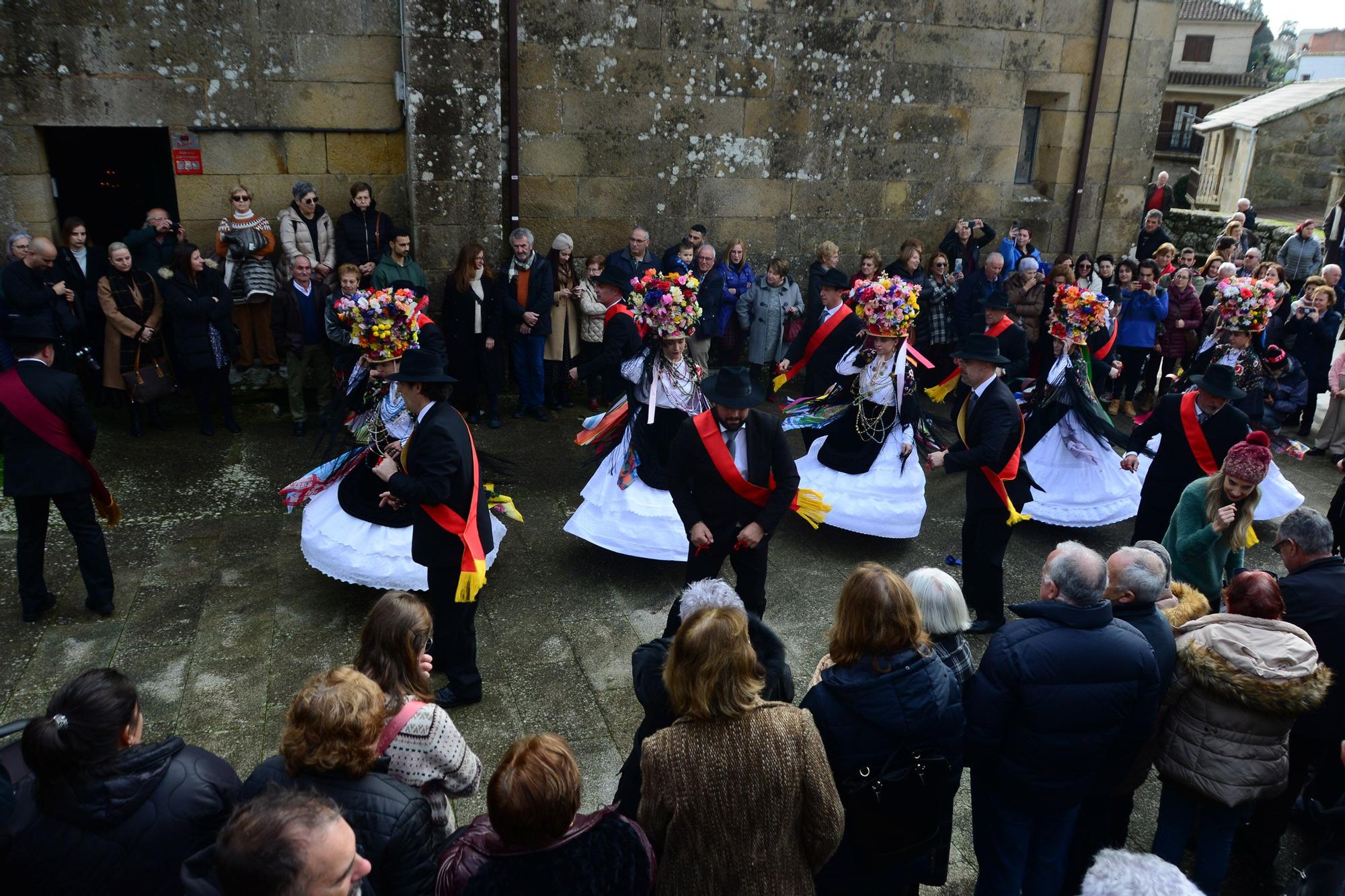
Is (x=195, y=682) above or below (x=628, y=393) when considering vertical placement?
below

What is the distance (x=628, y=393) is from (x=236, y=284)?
4054mm

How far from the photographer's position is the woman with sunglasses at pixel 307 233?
860 centimetres

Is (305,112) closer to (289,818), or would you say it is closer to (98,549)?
(98,549)

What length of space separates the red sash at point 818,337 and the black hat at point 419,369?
356 centimetres

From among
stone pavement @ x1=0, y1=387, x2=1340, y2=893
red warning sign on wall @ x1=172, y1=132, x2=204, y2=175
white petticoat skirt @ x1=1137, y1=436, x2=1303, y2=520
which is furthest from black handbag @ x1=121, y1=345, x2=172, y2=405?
white petticoat skirt @ x1=1137, y1=436, x2=1303, y2=520

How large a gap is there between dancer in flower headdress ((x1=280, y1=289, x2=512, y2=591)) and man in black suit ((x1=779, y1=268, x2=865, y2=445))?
2973 mm

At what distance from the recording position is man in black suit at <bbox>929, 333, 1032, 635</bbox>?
5.74m

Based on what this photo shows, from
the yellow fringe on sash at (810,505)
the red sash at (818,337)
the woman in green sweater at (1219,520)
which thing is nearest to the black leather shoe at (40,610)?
the yellow fringe on sash at (810,505)

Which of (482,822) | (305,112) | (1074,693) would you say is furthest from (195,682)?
(305,112)

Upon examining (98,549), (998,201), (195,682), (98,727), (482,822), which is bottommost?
(195,682)

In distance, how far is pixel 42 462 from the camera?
533cm

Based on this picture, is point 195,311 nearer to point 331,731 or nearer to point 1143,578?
point 331,731

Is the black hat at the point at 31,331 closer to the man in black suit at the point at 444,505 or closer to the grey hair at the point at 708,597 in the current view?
the man in black suit at the point at 444,505

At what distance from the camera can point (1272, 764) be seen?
11.6ft
